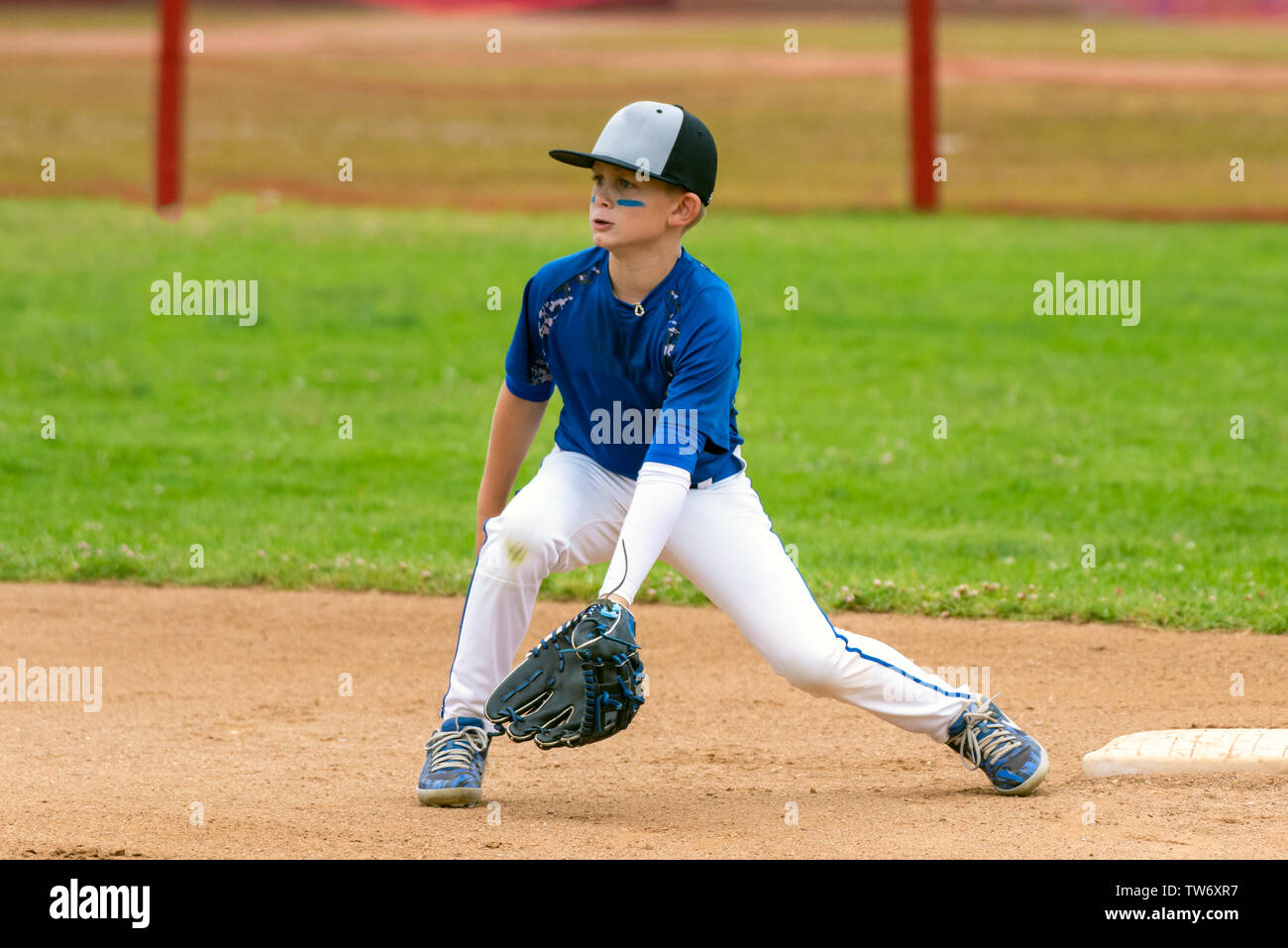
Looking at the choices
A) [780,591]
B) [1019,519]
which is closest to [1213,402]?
[1019,519]

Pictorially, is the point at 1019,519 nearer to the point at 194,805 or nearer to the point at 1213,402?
the point at 1213,402

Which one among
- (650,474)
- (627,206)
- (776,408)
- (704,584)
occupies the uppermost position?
(627,206)

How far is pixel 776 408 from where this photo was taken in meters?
11.3

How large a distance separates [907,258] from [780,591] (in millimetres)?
11391

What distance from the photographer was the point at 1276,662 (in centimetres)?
657

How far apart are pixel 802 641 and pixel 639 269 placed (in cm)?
113

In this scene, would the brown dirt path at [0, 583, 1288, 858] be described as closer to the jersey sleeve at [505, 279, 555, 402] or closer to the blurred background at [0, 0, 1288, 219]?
the jersey sleeve at [505, 279, 555, 402]

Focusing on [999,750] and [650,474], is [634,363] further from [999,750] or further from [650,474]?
[999,750]

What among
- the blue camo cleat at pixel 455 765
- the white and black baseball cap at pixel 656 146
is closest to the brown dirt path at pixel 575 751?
the blue camo cleat at pixel 455 765

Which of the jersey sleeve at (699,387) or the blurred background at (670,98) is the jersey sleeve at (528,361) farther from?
the blurred background at (670,98)

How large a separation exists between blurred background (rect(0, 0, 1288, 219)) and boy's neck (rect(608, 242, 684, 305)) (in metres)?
14.7

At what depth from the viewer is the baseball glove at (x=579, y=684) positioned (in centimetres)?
443

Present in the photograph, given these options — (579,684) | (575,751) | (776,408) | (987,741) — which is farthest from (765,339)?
(579,684)

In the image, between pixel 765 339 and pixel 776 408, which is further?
pixel 765 339
